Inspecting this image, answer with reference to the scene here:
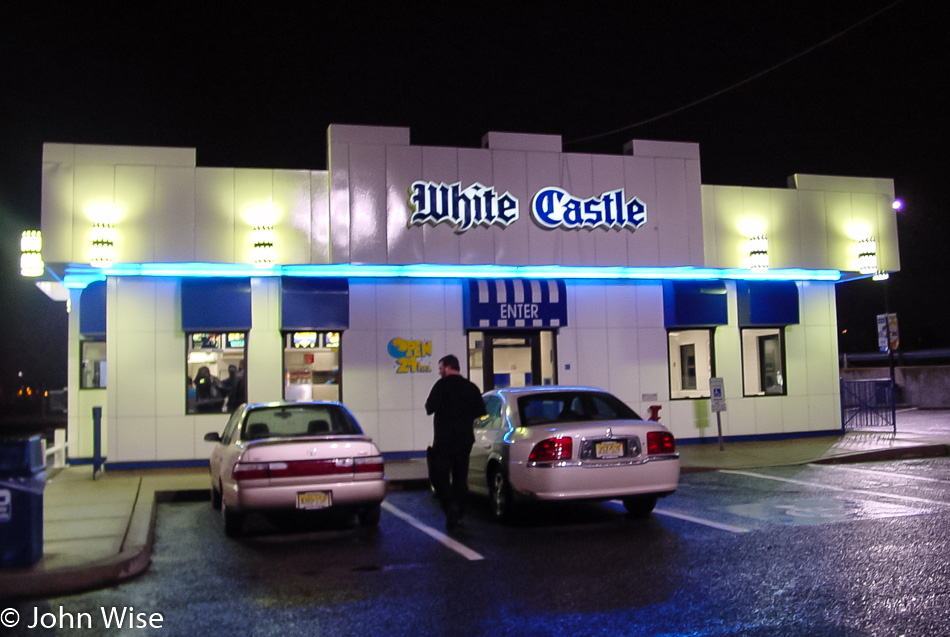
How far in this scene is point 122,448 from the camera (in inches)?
615

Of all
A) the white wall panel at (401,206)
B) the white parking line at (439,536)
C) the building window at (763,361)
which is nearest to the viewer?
the white parking line at (439,536)

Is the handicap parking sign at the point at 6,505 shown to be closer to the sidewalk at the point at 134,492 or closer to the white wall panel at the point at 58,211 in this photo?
the sidewalk at the point at 134,492

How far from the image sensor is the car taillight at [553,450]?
367 inches

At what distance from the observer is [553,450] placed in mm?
9336

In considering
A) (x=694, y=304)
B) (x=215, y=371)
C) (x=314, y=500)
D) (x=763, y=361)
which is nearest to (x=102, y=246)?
(x=215, y=371)

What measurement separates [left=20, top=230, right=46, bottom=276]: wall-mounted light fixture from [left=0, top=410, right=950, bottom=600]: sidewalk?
372 centimetres

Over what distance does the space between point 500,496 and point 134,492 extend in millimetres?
5801

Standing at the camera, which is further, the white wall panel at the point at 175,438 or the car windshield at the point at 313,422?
the white wall panel at the point at 175,438

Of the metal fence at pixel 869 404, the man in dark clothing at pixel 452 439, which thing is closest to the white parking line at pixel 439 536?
the man in dark clothing at pixel 452 439

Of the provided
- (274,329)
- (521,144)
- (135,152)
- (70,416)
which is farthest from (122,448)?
(521,144)

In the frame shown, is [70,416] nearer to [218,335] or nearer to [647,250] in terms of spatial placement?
[218,335]

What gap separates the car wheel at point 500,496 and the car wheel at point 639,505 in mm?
1326

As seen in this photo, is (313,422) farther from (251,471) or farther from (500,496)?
(500,496)

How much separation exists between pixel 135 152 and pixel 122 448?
5.22m
